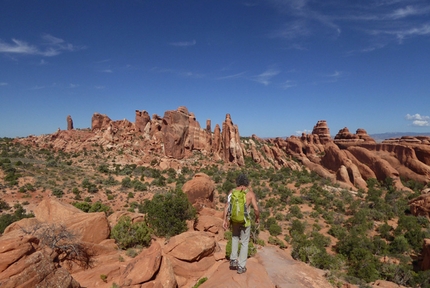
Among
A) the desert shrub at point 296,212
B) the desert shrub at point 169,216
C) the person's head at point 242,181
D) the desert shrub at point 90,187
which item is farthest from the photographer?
the desert shrub at point 90,187

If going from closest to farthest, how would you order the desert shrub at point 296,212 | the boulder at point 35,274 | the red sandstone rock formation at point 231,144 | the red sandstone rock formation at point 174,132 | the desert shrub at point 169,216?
the boulder at point 35,274
the desert shrub at point 169,216
the desert shrub at point 296,212
the red sandstone rock formation at point 174,132
the red sandstone rock formation at point 231,144

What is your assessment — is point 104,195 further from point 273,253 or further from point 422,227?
point 422,227

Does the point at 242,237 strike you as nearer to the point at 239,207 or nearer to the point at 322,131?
the point at 239,207

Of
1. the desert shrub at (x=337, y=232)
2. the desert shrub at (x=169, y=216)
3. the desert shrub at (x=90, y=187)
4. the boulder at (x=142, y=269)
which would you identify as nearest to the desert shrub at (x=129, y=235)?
the desert shrub at (x=169, y=216)

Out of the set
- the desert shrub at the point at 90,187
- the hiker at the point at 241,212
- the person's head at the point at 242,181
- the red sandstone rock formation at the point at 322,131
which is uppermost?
the red sandstone rock formation at the point at 322,131

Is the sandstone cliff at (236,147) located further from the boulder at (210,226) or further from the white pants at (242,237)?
the white pants at (242,237)

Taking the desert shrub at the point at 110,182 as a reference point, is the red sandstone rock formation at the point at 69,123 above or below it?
above

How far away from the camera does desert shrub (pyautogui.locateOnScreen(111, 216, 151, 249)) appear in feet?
34.9

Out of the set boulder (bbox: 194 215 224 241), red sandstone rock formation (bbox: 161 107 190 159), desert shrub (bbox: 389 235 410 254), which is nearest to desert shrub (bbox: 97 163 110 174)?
red sandstone rock formation (bbox: 161 107 190 159)

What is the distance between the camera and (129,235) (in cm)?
1087

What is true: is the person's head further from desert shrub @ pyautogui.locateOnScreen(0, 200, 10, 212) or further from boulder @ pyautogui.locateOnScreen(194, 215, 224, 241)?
desert shrub @ pyautogui.locateOnScreen(0, 200, 10, 212)

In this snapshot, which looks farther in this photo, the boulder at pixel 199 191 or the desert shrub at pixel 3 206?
the desert shrub at pixel 3 206

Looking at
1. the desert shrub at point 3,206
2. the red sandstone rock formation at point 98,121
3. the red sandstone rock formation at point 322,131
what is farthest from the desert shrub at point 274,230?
the red sandstone rock formation at point 98,121

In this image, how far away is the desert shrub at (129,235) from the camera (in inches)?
418
